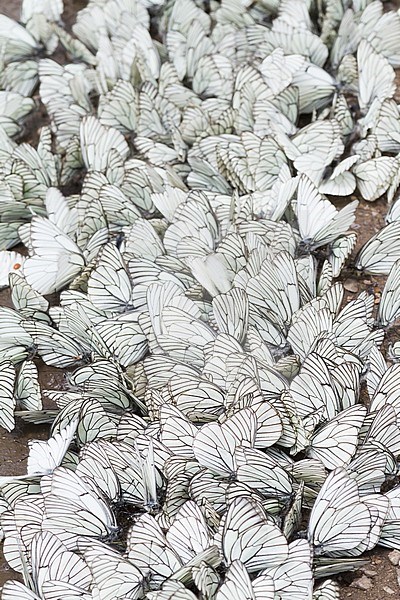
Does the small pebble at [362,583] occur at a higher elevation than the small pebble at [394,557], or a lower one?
lower

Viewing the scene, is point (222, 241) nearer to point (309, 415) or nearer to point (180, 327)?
point (180, 327)

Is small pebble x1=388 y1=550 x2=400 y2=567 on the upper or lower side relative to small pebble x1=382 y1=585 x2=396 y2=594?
upper

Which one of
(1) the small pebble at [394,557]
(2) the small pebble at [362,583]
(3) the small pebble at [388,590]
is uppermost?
(1) the small pebble at [394,557]

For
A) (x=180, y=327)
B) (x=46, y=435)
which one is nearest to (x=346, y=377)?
(x=180, y=327)

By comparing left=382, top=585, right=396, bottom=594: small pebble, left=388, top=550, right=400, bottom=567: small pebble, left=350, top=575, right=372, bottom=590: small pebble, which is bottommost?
left=350, top=575, right=372, bottom=590: small pebble
